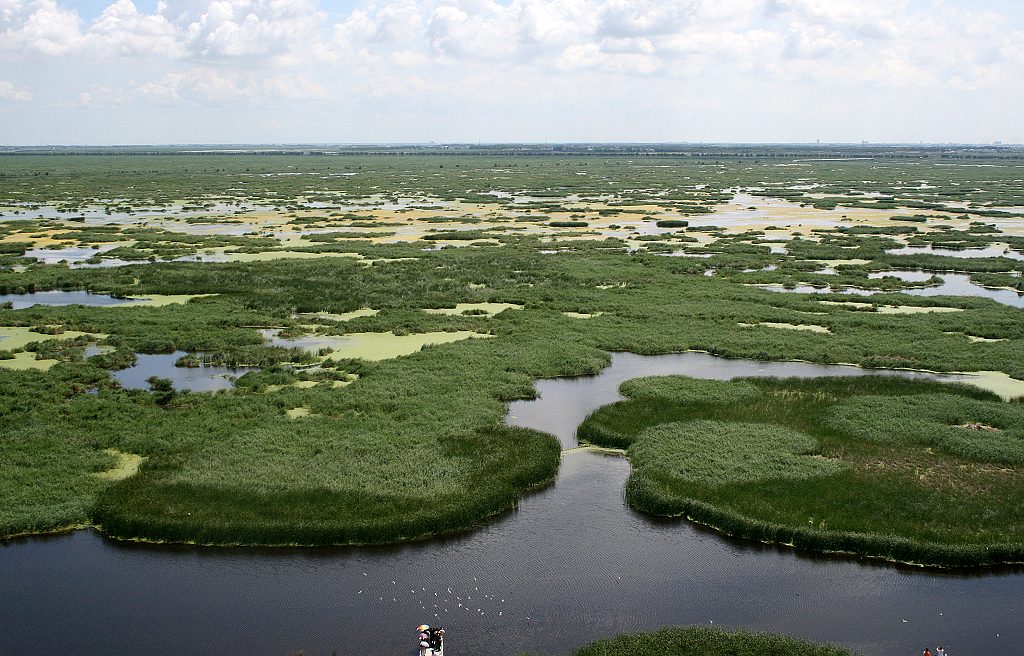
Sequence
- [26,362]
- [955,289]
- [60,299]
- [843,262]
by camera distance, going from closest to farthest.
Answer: [26,362] < [60,299] < [955,289] < [843,262]

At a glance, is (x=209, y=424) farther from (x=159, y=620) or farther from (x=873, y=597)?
(x=873, y=597)

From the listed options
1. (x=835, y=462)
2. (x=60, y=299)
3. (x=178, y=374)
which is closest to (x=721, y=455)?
(x=835, y=462)

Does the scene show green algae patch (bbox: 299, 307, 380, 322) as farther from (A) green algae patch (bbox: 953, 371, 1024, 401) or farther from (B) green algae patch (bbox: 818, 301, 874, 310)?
(A) green algae patch (bbox: 953, 371, 1024, 401)

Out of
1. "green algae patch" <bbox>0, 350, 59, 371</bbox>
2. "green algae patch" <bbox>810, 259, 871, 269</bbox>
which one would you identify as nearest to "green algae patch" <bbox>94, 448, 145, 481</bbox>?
"green algae patch" <bbox>0, 350, 59, 371</bbox>

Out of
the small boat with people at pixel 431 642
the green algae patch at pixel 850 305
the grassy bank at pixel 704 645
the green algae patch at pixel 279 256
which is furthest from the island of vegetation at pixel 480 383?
the small boat with people at pixel 431 642

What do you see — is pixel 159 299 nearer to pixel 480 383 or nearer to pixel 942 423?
pixel 480 383

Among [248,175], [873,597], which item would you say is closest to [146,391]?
[873,597]
